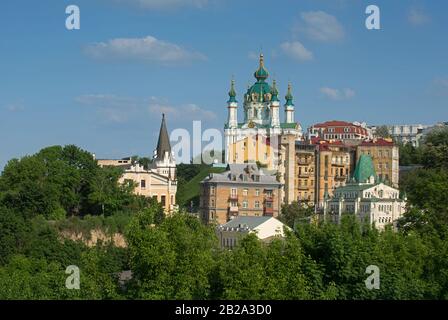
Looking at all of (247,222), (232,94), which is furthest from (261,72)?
(247,222)

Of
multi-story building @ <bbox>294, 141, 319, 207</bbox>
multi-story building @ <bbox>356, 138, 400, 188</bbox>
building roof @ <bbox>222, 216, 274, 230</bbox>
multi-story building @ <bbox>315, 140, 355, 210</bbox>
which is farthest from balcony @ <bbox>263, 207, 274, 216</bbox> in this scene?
multi-story building @ <bbox>356, 138, 400, 188</bbox>

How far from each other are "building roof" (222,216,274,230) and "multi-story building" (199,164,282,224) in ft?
25.9

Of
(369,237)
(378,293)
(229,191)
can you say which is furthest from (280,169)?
(378,293)

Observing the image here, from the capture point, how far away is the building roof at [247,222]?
6788 cm

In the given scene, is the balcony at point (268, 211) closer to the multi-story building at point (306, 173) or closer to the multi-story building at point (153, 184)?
the multi-story building at point (153, 184)

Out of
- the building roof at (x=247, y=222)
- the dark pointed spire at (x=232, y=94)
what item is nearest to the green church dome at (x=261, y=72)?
the dark pointed spire at (x=232, y=94)

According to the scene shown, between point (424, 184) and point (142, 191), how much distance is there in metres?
28.1

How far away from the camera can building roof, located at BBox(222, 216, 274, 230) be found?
67.9 meters

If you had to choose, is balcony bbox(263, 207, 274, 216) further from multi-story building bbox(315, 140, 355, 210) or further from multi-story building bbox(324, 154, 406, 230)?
multi-story building bbox(315, 140, 355, 210)

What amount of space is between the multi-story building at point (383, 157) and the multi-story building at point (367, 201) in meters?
9.36

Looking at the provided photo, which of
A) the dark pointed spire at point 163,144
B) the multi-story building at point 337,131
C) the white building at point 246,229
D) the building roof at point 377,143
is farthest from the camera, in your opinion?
the multi-story building at point 337,131
